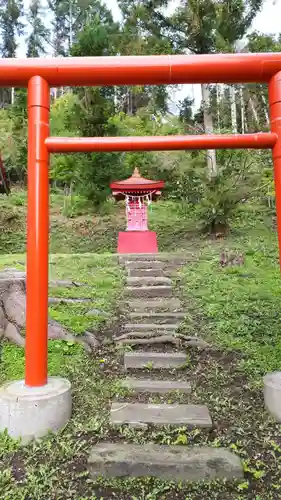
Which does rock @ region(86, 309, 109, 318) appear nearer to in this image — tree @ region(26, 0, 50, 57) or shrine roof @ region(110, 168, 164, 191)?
shrine roof @ region(110, 168, 164, 191)

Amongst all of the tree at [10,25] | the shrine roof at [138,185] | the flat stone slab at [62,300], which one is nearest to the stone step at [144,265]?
Result: the flat stone slab at [62,300]

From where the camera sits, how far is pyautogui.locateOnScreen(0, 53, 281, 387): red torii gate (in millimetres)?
3043

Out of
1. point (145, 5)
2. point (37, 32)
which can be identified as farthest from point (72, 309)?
point (37, 32)

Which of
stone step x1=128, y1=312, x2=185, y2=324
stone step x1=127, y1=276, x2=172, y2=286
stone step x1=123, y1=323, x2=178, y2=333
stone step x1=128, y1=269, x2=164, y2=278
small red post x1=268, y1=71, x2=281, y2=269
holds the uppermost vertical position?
small red post x1=268, y1=71, x2=281, y2=269

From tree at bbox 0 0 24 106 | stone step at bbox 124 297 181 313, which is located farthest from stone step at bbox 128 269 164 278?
tree at bbox 0 0 24 106

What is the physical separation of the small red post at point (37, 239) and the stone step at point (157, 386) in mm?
885

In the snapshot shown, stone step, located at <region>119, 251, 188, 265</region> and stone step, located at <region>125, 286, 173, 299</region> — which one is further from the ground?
stone step, located at <region>119, 251, 188, 265</region>

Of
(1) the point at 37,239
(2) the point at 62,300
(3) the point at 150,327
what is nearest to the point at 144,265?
(2) the point at 62,300

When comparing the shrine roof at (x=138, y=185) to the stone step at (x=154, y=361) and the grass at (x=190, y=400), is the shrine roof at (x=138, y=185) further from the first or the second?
the stone step at (x=154, y=361)

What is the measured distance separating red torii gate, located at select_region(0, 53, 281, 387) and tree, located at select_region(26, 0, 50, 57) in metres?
32.1

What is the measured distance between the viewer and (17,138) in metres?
20.5

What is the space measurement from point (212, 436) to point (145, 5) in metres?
14.5

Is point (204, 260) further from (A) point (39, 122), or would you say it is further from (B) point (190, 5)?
(B) point (190, 5)

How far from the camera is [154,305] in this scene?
613 centimetres
